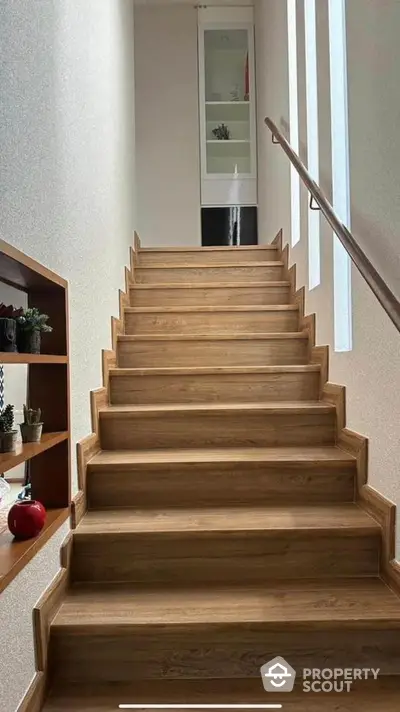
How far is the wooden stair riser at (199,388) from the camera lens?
2.69 meters

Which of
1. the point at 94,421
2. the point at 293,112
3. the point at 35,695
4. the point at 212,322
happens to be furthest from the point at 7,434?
the point at 293,112

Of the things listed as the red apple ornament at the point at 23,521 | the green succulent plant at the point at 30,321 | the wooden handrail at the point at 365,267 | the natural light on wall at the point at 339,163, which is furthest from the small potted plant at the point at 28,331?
the natural light on wall at the point at 339,163

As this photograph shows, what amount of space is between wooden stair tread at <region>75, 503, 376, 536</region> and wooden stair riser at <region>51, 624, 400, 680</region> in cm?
33

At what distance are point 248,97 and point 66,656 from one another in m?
4.80

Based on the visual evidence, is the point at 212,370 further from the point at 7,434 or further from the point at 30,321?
the point at 7,434

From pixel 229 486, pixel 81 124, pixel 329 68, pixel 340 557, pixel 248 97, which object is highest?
pixel 248 97

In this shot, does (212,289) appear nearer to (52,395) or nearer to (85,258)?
(85,258)

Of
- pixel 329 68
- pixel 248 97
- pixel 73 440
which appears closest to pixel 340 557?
pixel 73 440

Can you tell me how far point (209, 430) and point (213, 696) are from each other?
1.07 meters

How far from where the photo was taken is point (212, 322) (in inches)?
127

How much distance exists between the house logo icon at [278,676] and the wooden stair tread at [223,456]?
27.7 inches

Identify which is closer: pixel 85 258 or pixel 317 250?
pixel 85 258

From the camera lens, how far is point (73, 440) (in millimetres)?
1966

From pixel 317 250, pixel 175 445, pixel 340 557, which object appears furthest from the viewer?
pixel 317 250
